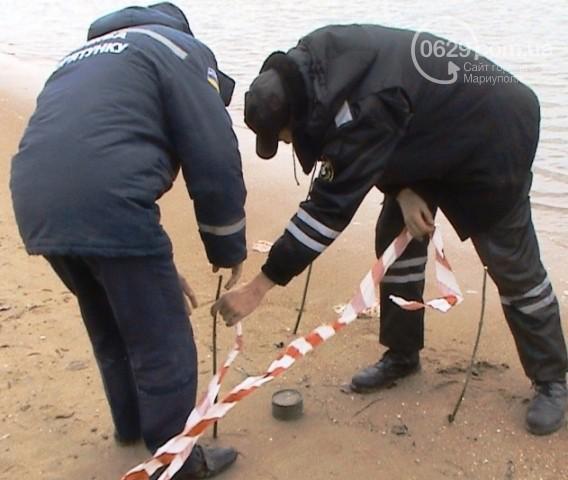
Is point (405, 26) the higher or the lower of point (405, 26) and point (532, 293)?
the lower

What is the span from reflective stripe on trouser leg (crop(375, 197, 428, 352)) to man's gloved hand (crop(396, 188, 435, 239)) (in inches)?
7.3

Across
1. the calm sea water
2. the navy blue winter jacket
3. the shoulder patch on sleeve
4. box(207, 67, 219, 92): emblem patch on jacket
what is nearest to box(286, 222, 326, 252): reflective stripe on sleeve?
the navy blue winter jacket

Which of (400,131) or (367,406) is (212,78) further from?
(367,406)

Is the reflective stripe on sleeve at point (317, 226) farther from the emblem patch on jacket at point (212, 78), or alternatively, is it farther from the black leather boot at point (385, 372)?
the black leather boot at point (385, 372)

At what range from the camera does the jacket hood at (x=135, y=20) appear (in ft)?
9.25

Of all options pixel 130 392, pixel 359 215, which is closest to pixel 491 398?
pixel 130 392

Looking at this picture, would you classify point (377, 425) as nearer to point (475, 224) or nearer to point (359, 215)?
point (475, 224)

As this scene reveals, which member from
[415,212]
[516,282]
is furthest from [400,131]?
[516,282]

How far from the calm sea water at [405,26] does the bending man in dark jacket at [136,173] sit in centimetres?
398

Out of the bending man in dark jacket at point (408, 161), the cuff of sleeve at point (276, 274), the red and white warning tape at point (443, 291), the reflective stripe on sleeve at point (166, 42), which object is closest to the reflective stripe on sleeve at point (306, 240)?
the bending man in dark jacket at point (408, 161)

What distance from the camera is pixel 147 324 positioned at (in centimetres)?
279

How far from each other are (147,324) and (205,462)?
2.51 feet

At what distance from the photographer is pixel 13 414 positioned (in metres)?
3.68

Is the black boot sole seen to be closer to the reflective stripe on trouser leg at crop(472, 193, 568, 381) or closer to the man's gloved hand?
the reflective stripe on trouser leg at crop(472, 193, 568, 381)
